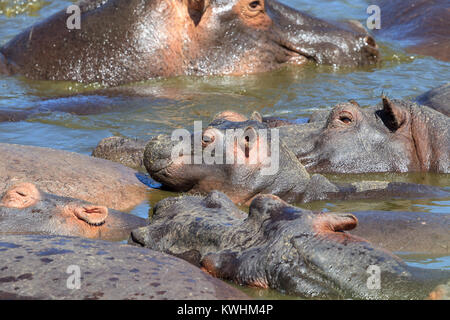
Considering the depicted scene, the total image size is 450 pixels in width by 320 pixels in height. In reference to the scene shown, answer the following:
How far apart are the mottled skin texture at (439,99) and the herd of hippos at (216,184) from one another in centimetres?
2

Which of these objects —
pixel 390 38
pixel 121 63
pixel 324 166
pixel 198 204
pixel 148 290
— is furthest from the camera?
pixel 390 38

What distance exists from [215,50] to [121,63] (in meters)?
0.97

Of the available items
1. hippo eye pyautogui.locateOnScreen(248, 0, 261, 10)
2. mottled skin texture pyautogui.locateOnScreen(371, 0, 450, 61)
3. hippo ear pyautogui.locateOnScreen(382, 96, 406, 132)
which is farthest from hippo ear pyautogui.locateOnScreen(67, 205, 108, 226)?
mottled skin texture pyautogui.locateOnScreen(371, 0, 450, 61)

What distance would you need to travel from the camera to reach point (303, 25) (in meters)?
9.21

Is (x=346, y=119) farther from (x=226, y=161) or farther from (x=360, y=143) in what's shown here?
(x=226, y=161)

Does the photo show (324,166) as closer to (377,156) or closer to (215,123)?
(377,156)

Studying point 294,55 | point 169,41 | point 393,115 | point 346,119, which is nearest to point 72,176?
point 346,119

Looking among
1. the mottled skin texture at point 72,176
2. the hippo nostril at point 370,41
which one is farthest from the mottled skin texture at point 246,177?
the hippo nostril at point 370,41

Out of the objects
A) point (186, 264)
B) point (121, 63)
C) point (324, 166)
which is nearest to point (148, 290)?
point (186, 264)

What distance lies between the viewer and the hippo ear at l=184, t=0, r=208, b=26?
8.55 meters

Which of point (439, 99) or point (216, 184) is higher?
point (439, 99)

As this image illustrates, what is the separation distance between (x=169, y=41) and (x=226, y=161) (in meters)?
3.86

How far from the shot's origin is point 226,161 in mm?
5070

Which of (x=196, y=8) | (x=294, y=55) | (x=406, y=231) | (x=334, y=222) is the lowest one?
(x=406, y=231)
